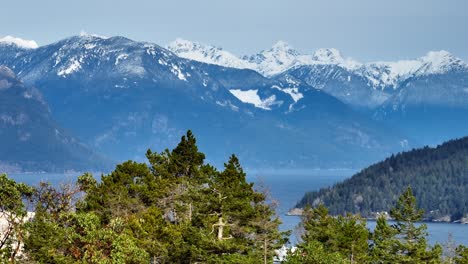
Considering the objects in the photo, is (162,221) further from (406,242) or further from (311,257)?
(406,242)

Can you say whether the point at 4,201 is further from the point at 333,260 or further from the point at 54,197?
the point at 333,260

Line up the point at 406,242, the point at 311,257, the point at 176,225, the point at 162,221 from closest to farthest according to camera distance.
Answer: the point at 311,257 → the point at 162,221 → the point at 176,225 → the point at 406,242

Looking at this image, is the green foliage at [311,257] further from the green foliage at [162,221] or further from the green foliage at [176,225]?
the green foliage at [162,221]

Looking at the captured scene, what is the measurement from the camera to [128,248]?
50.3 meters

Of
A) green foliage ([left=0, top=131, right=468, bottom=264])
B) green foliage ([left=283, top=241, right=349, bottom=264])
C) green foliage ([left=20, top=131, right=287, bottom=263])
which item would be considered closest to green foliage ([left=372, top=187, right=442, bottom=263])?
green foliage ([left=0, top=131, right=468, bottom=264])

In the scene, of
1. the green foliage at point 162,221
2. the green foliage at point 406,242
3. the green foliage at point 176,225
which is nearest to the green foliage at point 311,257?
the green foliage at point 176,225

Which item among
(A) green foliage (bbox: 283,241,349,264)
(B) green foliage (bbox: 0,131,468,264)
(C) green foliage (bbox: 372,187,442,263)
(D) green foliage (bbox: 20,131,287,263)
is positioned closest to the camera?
(D) green foliage (bbox: 20,131,287,263)

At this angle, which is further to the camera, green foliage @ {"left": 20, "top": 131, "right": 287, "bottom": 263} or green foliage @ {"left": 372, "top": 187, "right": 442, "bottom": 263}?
green foliage @ {"left": 372, "top": 187, "right": 442, "bottom": 263}

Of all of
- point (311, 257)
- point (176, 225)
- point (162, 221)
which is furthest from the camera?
point (176, 225)

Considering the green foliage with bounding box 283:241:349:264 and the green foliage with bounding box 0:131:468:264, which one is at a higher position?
the green foliage with bounding box 0:131:468:264

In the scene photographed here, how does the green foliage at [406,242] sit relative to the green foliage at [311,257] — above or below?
above

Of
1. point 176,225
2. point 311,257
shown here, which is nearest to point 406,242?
point 176,225

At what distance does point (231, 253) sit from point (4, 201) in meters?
14.4

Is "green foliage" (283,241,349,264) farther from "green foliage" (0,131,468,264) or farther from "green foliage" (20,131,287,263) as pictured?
"green foliage" (20,131,287,263)
